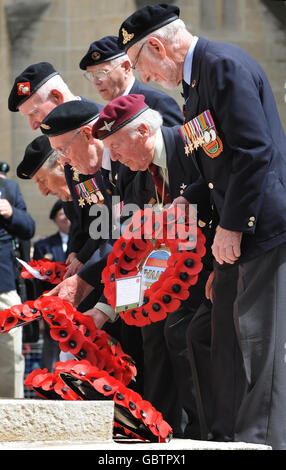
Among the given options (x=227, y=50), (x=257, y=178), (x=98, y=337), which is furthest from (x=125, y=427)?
(x=227, y=50)

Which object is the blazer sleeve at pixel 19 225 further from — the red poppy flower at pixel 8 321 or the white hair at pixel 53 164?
the red poppy flower at pixel 8 321

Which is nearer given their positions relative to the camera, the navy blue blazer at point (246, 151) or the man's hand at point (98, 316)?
the navy blue blazer at point (246, 151)

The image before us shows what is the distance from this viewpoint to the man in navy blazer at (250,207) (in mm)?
3500

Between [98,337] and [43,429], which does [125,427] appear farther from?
[98,337]

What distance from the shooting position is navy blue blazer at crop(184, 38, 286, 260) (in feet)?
11.7

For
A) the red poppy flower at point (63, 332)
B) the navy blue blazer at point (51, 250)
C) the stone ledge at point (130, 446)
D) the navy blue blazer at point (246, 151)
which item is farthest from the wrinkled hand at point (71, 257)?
the navy blue blazer at point (51, 250)

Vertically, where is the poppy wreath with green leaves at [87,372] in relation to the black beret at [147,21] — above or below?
below

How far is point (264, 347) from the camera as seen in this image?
3.54m

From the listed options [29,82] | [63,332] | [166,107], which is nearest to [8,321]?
[63,332]

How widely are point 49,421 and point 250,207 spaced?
1099mm

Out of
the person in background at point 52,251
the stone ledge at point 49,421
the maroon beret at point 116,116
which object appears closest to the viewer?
the stone ledge at point 49,421

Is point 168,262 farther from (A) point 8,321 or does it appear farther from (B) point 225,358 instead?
(A) point 8,321

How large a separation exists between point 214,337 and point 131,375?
0.57 metres

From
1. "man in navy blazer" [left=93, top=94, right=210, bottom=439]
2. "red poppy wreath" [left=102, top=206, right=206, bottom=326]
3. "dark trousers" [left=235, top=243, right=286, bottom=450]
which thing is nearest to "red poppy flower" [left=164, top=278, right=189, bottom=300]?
"red poppy wreath" [left=102, top=206, right=206, bottom=326]
